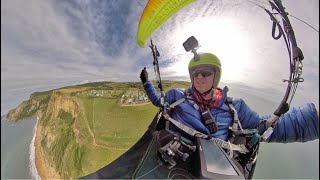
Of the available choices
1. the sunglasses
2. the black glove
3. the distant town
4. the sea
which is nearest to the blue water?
the sea

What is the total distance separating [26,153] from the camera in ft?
4.79

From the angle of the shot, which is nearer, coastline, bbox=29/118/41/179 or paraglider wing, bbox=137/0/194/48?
paraglider wing, bbox=137/0/194/48

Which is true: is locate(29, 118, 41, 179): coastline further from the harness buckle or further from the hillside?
the harness buckle

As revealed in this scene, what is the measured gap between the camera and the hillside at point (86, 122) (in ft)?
4.49

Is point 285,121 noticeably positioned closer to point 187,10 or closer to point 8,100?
point 187,10

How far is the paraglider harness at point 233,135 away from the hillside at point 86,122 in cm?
7

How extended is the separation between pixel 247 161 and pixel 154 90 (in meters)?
0.41

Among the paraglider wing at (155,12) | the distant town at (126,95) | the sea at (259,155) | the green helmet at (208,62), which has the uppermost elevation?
the paraglider wing at (155,12)

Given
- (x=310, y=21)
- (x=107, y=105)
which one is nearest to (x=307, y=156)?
(x=310, y=21)

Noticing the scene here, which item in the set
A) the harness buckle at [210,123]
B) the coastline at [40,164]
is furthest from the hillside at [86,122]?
the harness buckle at [210,123]

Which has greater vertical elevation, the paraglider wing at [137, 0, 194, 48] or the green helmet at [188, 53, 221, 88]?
the paraglider wing at [137, 0, 194, 48]

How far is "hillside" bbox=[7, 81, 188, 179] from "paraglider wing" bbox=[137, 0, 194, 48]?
0.60 ft

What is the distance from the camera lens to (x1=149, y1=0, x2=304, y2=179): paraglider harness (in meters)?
1.36

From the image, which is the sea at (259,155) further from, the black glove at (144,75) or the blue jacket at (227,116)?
the black glove at (144,75)
